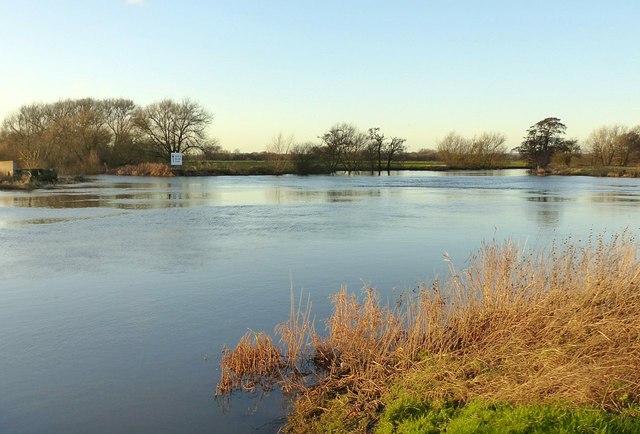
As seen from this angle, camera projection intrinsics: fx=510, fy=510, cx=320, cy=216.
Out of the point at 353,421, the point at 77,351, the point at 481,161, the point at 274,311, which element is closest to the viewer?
the point at 353,421

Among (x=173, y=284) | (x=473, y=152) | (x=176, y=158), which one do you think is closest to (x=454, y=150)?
(x=473, y=152)

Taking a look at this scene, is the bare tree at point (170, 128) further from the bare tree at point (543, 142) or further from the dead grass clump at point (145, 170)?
the bare tree at point (543, 142)

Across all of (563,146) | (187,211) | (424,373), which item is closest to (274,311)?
(424,373)

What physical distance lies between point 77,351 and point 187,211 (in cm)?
1508

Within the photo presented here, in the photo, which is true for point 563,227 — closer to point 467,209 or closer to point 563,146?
point 467,209

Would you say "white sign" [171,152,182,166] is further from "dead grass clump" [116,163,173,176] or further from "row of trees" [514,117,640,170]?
"row of trees" [514,117,640,170]

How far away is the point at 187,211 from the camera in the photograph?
67.5 feet

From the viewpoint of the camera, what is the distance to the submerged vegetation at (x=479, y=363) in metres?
3.87

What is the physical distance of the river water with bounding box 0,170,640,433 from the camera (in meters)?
4.66

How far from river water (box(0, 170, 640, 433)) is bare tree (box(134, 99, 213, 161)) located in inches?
1479

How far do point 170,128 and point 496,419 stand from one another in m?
57.2

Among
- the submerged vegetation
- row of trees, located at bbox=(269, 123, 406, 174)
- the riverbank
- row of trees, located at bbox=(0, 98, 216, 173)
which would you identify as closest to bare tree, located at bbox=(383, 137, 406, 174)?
row of trees, located at bbox=(269, 123, 406, 174)

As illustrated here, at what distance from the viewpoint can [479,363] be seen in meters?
4.76

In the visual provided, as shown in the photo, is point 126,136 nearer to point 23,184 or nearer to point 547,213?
point 23,184
